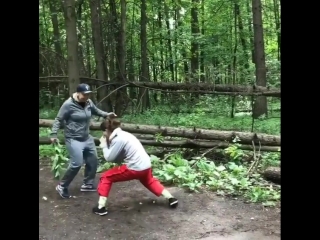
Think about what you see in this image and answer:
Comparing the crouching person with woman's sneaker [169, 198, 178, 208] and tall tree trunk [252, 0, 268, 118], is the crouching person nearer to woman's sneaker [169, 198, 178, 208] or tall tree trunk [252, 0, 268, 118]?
woman's sneaker [169, 198, 178, 208]

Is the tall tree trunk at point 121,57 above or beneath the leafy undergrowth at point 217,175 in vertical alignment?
above

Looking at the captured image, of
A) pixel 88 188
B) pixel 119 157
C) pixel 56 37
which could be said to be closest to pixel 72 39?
pixel 88 188

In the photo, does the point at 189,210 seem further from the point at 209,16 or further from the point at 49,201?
the point at 209,16

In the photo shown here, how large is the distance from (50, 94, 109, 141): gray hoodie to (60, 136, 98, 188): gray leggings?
0.40ft

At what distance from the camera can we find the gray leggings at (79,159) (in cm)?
662

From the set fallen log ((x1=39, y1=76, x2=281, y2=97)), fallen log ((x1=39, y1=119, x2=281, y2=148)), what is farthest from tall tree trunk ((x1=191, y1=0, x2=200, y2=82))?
fallen log ((x1=39, y1=119, x2=281, y2=148))

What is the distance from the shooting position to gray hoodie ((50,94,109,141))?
21.7 ft

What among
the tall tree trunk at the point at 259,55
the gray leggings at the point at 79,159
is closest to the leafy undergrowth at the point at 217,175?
the gray leggings at the point at 79,159

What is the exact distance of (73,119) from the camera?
6680 millimetres

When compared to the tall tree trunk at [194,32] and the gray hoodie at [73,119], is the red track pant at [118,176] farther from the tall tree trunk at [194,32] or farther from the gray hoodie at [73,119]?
the tall tree trunk at [194,32]
